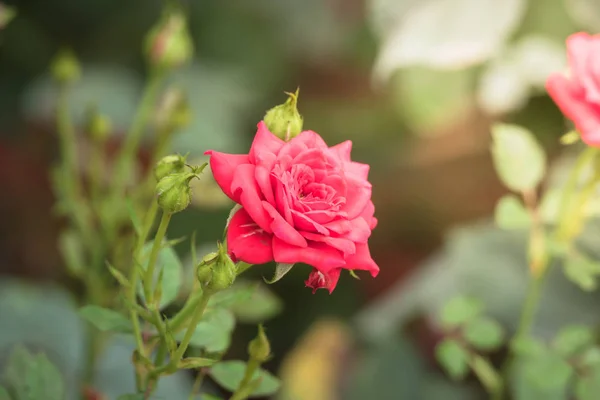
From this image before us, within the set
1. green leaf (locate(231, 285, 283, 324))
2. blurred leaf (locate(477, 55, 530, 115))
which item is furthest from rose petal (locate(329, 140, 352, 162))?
blurred leaf (locate(477, 55, 530, 115))

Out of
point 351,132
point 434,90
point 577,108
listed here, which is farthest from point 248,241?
point 351,132

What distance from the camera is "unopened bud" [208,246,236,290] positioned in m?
0.32

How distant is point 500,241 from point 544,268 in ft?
1.26

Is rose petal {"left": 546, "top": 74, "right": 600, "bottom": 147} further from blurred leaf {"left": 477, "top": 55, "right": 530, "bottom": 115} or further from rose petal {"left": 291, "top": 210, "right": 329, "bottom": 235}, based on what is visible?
blurred leaf {"left": 477, "top": 55, "right": 530, "bottom": 115}

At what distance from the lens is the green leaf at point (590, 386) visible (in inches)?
21.1

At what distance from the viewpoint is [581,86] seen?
443 mm

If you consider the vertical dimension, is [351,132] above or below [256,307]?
above

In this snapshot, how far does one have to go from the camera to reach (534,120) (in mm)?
1089

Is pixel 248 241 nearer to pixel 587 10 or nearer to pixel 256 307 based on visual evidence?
pixel 256 307

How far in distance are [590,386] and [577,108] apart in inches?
9.7

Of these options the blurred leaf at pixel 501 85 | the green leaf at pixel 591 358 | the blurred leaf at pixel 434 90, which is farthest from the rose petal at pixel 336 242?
the blurred leaf at pixel 434 90

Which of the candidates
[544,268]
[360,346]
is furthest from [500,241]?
[544,268]

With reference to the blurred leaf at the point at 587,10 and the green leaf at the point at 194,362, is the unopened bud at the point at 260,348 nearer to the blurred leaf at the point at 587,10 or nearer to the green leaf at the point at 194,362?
the green leaf at the point at 194,362

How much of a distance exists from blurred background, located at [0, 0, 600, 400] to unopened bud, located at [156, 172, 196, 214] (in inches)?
10.3
